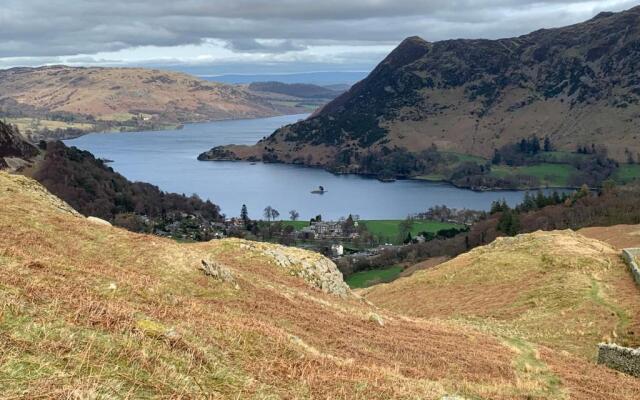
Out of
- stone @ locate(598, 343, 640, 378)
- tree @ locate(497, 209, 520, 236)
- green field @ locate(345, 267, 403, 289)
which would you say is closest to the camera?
stone @ locate(598, 343, 640, 378)

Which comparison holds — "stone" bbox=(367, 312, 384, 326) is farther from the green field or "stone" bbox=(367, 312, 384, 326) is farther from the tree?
the tree

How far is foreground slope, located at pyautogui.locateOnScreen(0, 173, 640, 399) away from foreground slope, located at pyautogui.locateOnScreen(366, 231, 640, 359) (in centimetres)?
973

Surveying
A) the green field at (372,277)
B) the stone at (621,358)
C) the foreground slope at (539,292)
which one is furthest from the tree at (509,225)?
the stone at (621,358)

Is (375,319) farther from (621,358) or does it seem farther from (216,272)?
(621,358)

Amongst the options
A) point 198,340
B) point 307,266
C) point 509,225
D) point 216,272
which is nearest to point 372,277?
point 509,225

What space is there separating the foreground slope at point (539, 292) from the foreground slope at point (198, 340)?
9725mm

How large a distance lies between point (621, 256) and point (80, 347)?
6190 centimetres

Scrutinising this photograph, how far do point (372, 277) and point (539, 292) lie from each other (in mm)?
103236

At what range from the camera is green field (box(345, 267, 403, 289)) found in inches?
5764

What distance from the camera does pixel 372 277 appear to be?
155 meters

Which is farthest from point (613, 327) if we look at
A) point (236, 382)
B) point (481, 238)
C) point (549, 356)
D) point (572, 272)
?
point (481, 238)

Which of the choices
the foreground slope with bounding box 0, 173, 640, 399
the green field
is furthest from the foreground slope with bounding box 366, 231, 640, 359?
the green field

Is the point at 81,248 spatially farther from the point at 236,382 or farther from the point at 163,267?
the point at 236,382

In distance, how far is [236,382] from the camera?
1373 centimetres
